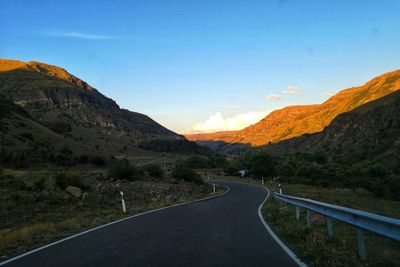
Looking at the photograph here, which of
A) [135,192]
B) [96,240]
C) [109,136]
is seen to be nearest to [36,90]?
[109,136]

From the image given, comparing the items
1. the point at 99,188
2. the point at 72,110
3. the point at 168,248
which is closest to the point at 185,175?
the point at 99,188

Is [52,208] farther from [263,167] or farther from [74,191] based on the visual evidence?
[263,167]

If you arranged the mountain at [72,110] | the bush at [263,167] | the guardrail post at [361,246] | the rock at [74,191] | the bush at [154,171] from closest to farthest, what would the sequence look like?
the guardrail post at [361,246] → the rock at [74,191] → the bush at [154,171] → the bush at [263,167] → the mountain at [72,110]

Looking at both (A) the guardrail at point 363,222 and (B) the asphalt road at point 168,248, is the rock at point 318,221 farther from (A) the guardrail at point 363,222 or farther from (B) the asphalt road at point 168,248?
(A) the guardrail at point 363,222

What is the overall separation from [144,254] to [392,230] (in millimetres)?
4359

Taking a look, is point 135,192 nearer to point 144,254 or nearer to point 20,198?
point 20,198

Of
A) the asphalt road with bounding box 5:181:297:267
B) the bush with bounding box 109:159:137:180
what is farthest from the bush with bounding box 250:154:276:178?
the asphalt road with bounding box 5:181:297:267

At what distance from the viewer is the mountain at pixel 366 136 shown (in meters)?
81.0

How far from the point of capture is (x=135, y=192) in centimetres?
2808

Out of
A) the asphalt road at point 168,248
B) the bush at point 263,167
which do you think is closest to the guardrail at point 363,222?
the asphalt road at point 168,248

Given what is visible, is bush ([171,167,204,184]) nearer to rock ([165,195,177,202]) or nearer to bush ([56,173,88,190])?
rock ([165,195,177,202])

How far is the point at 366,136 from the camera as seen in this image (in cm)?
10038

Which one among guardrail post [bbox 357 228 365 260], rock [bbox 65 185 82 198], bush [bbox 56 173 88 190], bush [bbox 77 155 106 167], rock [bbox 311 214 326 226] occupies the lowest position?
rock [bbox 311 214 326 226]

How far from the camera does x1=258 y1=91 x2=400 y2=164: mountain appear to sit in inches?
3189
